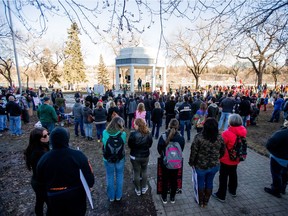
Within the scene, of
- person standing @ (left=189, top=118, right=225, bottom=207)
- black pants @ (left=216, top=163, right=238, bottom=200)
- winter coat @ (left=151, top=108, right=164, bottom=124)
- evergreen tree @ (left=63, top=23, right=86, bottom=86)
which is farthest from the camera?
evergreen tree @ (left=63, top=23, right=86, bottom=86)

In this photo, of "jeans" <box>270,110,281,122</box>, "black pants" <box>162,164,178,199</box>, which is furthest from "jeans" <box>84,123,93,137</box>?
"jeans" <box>270,110,281,122</box>

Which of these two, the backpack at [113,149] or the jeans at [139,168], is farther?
the jeans at [139,168]

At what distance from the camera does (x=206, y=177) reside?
11.4ft

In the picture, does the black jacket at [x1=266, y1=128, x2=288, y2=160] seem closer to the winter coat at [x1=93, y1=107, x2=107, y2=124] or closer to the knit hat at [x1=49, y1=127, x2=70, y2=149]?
the knit hat at [x1=49, y1=127, x2=70, y2=149]

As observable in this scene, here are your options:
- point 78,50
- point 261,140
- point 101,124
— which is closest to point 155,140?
point 101,124

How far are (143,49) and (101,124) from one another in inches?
663

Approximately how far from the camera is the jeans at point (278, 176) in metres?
3.73

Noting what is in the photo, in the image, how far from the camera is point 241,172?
503 centimetres

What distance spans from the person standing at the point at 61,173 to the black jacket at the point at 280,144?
355 cm

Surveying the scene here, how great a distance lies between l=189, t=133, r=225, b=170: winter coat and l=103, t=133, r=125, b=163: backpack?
1.41m

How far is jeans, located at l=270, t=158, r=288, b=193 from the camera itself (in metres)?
3.73

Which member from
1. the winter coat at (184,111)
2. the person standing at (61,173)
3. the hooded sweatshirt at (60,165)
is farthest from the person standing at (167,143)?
the winter coat at (184,111)

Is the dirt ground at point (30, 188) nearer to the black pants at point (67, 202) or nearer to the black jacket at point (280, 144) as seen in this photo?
the black pants at point (67, 202)

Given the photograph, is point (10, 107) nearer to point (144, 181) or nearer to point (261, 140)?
point (144, 181)
